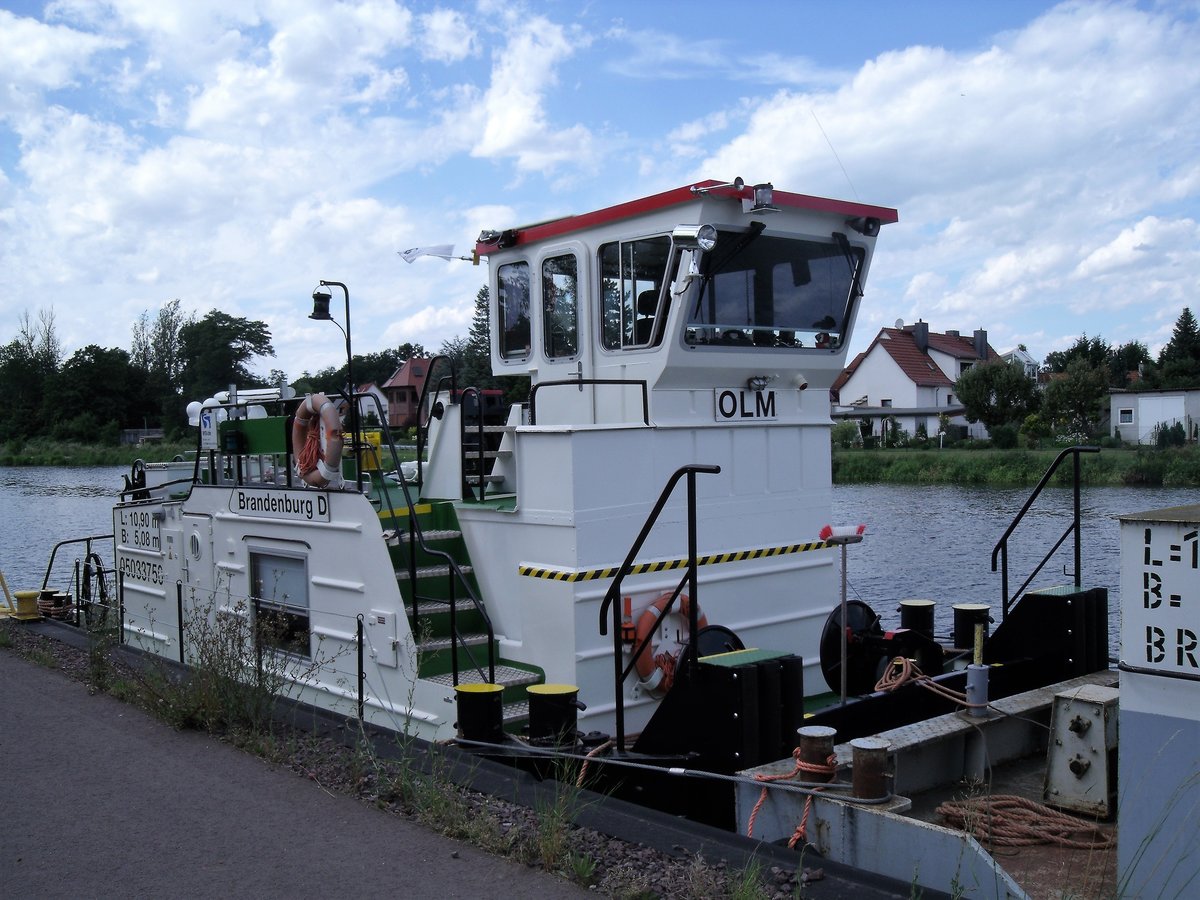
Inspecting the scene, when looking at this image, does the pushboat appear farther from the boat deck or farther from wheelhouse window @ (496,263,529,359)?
the boat deck

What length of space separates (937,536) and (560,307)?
1543 centimetres

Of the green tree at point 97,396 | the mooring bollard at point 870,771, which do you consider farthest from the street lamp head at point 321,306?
the green tree at point 97,396

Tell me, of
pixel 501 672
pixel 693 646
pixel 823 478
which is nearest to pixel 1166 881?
pixel 693 646

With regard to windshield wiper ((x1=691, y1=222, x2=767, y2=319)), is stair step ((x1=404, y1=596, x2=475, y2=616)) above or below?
below

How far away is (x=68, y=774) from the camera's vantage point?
6.14 metres

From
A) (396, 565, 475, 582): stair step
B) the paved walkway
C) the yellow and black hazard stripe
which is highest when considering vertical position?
the yellow and black hazard stripe

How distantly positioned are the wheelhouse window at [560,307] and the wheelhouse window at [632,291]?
29cm

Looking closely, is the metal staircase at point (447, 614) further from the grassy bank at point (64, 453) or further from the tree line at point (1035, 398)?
the grassy bank at point (64, 453)

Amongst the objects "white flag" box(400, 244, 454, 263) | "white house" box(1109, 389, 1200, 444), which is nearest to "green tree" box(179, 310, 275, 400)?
"white flag" box(400, 244, 454, 263)

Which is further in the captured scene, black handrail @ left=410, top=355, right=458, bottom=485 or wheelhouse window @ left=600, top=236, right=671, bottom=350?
black handrail @ left=410, top=355, right=458, bottom=485

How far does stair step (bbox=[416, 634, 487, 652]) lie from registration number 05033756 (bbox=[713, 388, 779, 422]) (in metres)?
2.27

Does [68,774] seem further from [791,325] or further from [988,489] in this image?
[988,489]

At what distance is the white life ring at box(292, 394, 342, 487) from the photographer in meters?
7.65

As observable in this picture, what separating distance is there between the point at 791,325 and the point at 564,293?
1.70 metres
